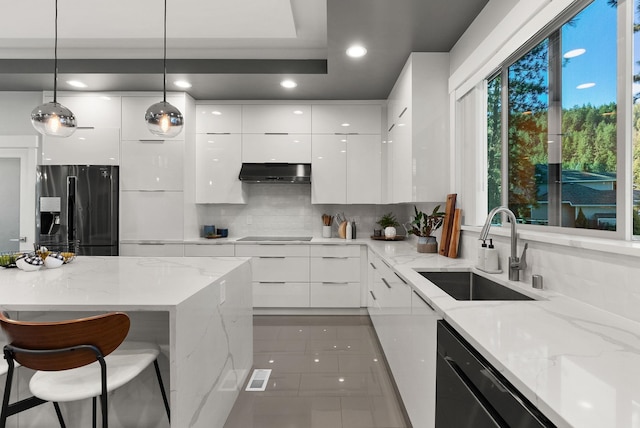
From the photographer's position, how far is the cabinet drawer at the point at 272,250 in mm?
3951

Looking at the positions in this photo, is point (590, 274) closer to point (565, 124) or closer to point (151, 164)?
point (565, 124)

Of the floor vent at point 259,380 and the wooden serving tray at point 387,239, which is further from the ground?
the wooden serving tray at point 387,239

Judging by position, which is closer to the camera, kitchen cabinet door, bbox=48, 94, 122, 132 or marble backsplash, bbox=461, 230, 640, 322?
marble backsplash, bbox=461, 230, 640, 322

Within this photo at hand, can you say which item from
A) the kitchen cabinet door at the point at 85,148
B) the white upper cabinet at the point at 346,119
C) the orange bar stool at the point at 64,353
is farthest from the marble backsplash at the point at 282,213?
the orange bar stool at the point at 64,353

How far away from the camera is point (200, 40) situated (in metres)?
3.15

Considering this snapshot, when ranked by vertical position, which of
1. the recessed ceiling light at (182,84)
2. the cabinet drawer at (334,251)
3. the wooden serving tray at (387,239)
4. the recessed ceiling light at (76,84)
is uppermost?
the recessed ceiling light at (182,84)

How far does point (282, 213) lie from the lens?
15.1ft

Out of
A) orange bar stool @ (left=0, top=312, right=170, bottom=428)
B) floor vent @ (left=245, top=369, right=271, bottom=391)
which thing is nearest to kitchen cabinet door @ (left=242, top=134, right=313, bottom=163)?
floor vent @ (left=245, top=369, right=271, bottom=391)

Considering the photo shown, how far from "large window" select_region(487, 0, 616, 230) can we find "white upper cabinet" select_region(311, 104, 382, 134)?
6.37 feet

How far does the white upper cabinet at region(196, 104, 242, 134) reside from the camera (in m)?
4.20

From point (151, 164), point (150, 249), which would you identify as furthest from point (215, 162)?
point (150, 249)

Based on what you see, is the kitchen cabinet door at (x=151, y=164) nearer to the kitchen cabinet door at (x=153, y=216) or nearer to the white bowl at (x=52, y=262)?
the kitchen cabinet door at (x=153, y=216)

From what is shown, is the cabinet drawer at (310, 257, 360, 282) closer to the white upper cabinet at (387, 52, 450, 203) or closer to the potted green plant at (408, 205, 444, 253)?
the potted green plant at (408, 205, 444, 253)

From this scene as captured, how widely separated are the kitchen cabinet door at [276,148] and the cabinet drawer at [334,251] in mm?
1071
